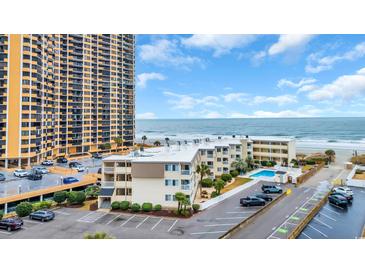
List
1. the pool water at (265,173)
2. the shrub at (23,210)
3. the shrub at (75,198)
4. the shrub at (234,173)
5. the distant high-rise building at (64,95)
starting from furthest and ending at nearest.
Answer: the distant high-rise building at (64,95), the pool water at (265,173), the shrub at (234,173), the shrub at (75,198), the shrub at (23,210)

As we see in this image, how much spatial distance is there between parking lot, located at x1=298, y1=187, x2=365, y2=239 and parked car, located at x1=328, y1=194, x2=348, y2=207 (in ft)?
1.77

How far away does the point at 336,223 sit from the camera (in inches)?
883

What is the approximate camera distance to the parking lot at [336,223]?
20.1 metres

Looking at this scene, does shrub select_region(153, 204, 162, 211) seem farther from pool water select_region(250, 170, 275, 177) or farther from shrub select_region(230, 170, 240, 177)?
pool water select_region(250, 170, 275, 177)

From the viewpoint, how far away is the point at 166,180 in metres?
26.3

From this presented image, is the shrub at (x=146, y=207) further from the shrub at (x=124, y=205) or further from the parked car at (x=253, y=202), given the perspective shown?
the parked car at (x=253, y=202)

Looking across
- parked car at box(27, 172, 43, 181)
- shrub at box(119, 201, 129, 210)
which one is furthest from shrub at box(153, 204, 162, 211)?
parked car at box(27, 172, 43, 181)

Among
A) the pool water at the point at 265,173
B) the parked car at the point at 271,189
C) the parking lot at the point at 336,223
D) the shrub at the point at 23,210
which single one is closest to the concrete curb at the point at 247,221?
the parked car at the point at 271,189

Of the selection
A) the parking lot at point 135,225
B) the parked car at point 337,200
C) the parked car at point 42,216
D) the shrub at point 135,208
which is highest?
the parked car at point 337,200

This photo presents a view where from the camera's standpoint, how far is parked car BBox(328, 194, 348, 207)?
89.2ft

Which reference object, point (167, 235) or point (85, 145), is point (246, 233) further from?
point (85, 145)

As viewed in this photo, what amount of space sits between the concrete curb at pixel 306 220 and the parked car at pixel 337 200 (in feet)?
1.95

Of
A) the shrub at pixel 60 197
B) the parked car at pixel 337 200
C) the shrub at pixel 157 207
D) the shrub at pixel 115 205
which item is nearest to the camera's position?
the shrub at pixel 157 207

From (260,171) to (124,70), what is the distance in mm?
45500
